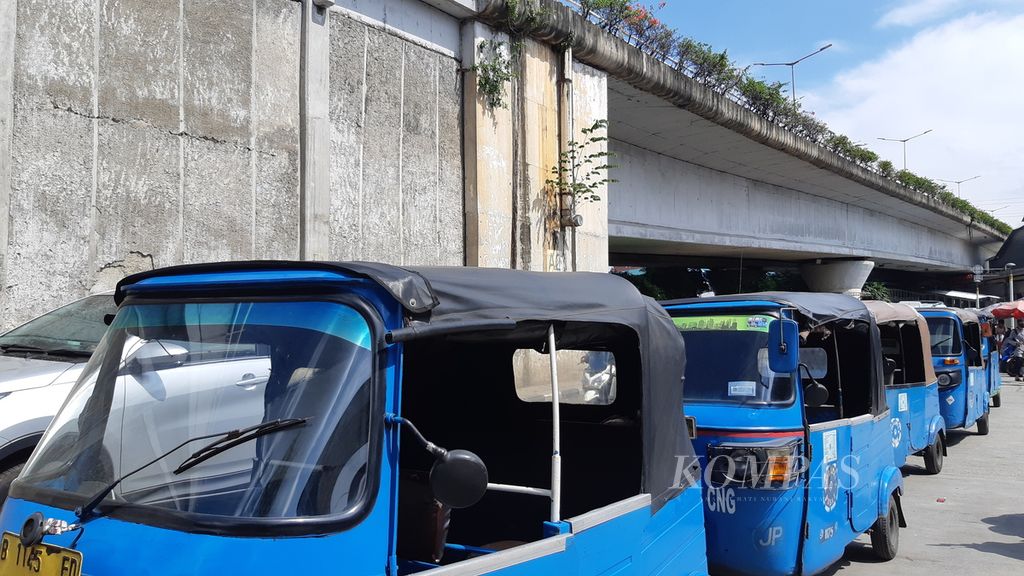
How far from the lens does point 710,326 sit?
6059 millimetres

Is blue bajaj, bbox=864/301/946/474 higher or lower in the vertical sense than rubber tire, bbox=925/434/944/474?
higher

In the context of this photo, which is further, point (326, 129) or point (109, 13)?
point (326, 129)

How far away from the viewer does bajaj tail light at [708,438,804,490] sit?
523 centimetres

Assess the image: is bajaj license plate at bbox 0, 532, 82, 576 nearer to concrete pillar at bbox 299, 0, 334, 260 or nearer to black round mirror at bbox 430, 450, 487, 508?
black round mirror at bbox 430, 450, 487, 508

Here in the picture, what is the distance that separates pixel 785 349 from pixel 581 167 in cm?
942

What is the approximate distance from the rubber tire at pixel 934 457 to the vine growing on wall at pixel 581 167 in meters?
6.43

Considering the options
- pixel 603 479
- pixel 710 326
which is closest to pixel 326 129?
pixel 710 326

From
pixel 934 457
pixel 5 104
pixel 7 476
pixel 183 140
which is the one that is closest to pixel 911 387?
pixel 934 457

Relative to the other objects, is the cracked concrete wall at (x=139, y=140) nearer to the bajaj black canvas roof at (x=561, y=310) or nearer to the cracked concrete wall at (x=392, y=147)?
the cracked concrete wall at (x=392, y=147)

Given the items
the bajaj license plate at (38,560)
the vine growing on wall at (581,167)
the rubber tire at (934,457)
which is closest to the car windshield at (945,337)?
the rubber tire at (934,457)

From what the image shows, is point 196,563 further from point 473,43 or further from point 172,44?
point 473,43

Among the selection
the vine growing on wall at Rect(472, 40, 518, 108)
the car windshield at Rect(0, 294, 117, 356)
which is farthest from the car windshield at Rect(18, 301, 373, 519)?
the vine growing on wall at Rect(472, 40, 518, 108)

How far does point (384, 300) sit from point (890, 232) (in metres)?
37.8

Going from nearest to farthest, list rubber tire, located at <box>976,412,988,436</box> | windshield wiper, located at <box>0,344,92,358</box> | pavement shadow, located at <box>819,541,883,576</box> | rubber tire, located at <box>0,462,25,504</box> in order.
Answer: rubber tire, located at <box>0,462,25,504</box>
windshield wiper, located at <box>0,344,92,358</box>
pavement shadow, located at <box>819,541,883,576</box>
rubber tire, located at <box>976,412,988,436</box>
